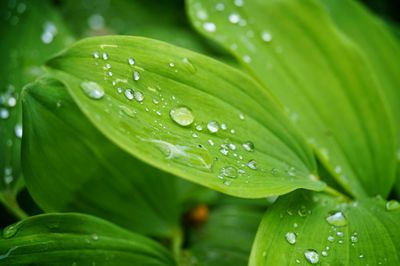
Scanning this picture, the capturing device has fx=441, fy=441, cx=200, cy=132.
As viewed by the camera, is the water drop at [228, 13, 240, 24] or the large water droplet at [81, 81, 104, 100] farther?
the water drop at [228, 13, 240, 24]

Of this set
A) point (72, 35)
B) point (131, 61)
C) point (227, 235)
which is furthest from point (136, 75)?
point (72, 35)

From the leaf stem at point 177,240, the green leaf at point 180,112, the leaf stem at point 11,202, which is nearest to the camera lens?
Result: the green leaf at point 180,112

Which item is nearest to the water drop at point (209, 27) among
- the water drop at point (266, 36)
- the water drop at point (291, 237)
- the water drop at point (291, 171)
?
the water drop at point (266, 36)

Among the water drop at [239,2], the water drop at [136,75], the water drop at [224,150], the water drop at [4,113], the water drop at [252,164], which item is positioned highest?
the water drop at [136,75]

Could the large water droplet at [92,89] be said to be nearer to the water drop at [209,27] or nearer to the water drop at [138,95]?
the water drop at [138,95]

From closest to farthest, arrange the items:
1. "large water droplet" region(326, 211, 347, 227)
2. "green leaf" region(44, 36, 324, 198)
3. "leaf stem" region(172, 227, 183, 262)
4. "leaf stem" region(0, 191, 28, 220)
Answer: "green leaf" region(44, 36, 324, 198), "large water droplet" region(326, 211, 347, 227), "leaf stem" region(0, 191, 28, 220), "leaf stem" region(172, 227, 183, 262)

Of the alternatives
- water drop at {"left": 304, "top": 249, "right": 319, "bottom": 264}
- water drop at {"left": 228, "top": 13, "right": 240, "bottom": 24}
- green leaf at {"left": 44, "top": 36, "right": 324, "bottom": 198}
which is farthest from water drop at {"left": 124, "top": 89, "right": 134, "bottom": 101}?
water drop at {"left": 228, "top": 13, "right": 240, "bottom": 24}

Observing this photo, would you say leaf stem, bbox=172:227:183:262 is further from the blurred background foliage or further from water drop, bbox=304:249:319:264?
water drop, bbox=304:249:319:264

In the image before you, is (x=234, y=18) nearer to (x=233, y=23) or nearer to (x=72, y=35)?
(x=233, y=23)
